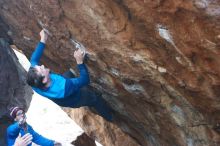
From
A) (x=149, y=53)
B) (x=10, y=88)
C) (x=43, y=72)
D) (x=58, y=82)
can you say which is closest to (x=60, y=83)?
(x=58, y=82)

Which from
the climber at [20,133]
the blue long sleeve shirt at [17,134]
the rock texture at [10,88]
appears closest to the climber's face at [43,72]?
the climber at [20,133]

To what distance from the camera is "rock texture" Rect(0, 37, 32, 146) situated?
12.4 m

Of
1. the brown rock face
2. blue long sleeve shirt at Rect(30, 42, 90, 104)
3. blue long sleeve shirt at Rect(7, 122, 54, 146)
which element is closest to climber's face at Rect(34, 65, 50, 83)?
blue long sleeve shirt at Rect(30, 42, 90, 104)

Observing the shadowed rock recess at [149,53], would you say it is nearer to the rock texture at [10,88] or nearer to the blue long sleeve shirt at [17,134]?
the blue long sleeve shirt at [17,134]

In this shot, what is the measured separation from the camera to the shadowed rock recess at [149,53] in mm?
4816

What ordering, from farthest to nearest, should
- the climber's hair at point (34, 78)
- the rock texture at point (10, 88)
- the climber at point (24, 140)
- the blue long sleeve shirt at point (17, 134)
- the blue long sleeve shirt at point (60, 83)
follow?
1. the rock texture at point (10, 88)
2. the blue long sleeve shirt at point (60, 83)
3. the blue long sleeve shirt at point (17, 134)
4. the climber's hair at point (34, 78)
5. the climber at point (24, 140)

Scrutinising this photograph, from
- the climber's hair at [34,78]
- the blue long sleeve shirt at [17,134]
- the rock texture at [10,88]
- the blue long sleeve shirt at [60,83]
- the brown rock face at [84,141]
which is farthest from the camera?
the rock texture at [10,88]

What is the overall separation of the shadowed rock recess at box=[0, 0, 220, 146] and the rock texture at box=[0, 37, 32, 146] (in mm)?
4128

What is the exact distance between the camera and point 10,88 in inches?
509

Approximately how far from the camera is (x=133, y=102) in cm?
731

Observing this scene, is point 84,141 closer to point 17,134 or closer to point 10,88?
point 17,134

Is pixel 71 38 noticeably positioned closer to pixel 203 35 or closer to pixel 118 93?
pixel 118 93

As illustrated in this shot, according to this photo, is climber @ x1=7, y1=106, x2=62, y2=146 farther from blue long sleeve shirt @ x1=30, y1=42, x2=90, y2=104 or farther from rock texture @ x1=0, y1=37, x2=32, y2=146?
rock texture @ x1=0, y1=37, x2=32, y2=146

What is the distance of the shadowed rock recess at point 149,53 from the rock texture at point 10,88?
4128mm
